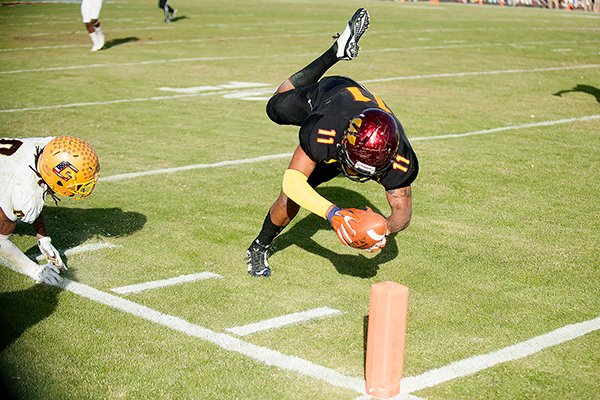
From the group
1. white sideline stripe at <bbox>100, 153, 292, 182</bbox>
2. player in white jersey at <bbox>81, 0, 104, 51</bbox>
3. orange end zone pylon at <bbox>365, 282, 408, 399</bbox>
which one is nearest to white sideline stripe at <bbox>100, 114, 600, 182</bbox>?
white sideline stripe at <bbox>100, 153, 292, 182</bbox>

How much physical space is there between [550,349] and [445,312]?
0.79 m

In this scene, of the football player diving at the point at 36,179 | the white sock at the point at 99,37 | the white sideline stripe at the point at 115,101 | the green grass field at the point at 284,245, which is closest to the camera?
the green grass field at the point at 284,245

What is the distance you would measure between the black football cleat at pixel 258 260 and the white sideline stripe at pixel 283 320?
0.78 m

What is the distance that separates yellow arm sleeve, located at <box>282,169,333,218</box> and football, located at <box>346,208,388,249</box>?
1.10 feet

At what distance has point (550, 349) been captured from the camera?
5.14 m

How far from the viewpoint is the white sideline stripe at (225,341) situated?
473cm

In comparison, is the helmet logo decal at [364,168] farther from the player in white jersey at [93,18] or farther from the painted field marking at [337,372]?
the player in white jersey at [93,18]

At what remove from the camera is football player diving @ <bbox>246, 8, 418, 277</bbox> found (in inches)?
210

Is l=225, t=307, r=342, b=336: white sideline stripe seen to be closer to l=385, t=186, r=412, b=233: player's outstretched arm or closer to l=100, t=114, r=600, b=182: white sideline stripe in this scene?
l=385, t=186, r=412, b=233: player's outstretched arm

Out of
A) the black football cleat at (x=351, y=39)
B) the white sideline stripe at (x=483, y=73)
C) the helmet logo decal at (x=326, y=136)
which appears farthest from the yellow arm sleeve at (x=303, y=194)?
the white sideline stripe at (x=483, y=73)

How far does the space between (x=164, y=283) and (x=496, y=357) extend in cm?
245

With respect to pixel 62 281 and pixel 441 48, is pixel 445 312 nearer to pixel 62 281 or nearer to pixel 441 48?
pixel 62 281

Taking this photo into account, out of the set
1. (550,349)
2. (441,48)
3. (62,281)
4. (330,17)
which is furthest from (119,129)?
(330,17)

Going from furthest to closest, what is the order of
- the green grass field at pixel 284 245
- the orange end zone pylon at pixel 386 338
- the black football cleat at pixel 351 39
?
the black football cleat at pixel 351 39 < the green grass field at pixel 284 245 < the orange end zone pylon at pixel 386 338
